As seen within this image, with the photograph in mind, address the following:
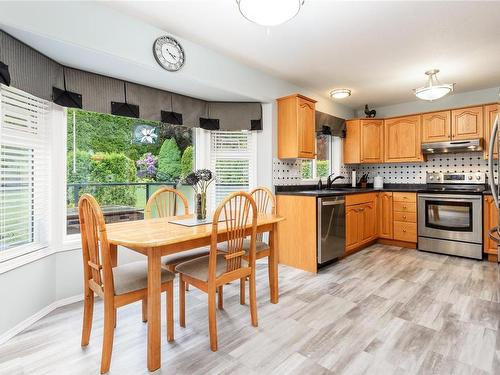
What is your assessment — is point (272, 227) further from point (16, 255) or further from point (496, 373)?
point (16, 255)

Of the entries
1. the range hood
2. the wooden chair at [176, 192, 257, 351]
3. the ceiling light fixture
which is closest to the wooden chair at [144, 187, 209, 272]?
the wooden chair at [176, 192, 257, 351]

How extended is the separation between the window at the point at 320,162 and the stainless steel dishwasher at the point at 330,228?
36.7 inches

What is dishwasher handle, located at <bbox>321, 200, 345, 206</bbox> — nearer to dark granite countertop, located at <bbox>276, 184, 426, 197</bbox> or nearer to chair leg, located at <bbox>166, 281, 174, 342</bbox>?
dark granite countertop, located at <bbox>276, 184, 426, 197</bbox>

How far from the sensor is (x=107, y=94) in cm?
259

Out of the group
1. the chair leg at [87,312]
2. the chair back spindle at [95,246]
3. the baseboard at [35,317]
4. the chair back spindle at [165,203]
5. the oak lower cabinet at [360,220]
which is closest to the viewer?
the chair back spindle at [95,246]

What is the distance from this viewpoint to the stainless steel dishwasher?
3218mm

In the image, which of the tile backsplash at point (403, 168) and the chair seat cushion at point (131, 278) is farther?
the tile backsplash at point (403, 168)

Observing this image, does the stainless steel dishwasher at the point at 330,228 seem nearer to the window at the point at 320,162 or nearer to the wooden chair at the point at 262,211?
the wooden chair at the point at 262,211

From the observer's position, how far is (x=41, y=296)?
2.21 metres

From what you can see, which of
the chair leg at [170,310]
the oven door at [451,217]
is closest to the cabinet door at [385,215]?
the oven door at [451,217]

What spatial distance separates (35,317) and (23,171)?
1132 millimetres

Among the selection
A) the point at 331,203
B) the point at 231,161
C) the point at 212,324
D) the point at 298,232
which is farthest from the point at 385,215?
the point at 212,324

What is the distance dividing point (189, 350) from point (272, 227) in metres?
1.10

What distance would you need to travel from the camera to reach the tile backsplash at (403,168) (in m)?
3.79
